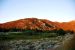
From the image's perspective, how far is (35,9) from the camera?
2.39m

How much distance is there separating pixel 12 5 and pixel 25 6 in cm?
18

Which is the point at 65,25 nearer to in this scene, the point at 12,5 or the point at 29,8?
the point at 29,8

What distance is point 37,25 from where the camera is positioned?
8.00ft

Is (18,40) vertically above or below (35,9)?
below

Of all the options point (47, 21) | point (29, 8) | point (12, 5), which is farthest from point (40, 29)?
point (12, 5)

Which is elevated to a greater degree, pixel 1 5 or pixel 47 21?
pixel 1 5

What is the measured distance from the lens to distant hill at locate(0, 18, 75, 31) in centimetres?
239

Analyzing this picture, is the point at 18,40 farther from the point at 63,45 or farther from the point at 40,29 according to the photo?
the point at 63,45

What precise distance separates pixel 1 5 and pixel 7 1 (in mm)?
103

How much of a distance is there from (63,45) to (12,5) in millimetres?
870

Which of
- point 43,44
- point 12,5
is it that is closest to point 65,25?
point 43,44

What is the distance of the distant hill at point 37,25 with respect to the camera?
2387 millimetres

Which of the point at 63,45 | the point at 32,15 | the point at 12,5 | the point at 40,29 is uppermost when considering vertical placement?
the point at 12,5

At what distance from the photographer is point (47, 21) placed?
7.89ft
